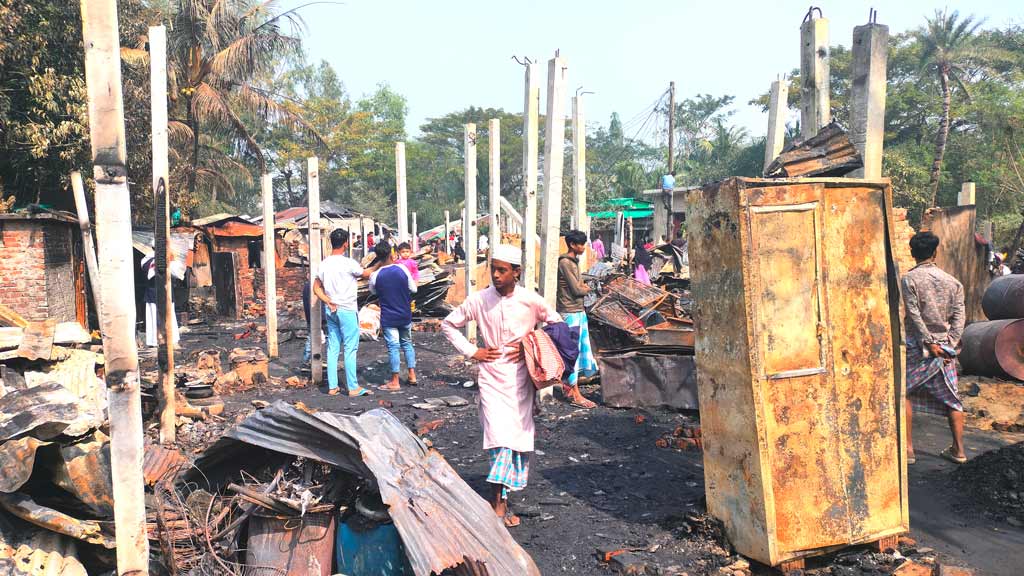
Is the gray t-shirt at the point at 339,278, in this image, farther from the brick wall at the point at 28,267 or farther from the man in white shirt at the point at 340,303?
the brick wall at the point at 28,267

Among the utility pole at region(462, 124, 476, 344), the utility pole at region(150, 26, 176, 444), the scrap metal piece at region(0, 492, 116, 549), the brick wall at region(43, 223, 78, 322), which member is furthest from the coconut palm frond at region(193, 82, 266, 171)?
the scrap metal piece at region(0, 492, 116, 549)

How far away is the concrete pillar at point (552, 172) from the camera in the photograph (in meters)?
7.84

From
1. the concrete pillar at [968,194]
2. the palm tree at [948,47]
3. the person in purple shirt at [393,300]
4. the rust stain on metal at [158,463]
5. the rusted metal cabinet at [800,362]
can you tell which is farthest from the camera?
the palm tree at [948,47]

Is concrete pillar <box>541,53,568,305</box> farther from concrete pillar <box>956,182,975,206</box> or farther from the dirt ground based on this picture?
concrete pillar <box>956,182,975,206</box>

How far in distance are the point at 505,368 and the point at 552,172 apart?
3.76 m

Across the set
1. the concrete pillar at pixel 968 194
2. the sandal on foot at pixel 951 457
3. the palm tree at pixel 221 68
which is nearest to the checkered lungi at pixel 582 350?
the sandal on foot at pixel 951 457

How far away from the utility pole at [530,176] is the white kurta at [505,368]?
3.27 meters

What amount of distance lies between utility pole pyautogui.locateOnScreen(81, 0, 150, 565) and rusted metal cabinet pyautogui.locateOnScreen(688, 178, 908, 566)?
2.90 metres

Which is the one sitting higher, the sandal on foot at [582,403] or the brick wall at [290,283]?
the brick wall at [290,283]

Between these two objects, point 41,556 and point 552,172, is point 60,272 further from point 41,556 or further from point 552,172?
point 41,556

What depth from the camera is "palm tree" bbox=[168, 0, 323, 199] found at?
61.3 feet

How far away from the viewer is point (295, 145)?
39938mm

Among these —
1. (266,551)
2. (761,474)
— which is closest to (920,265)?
(761,474)

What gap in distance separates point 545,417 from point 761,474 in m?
3.91
